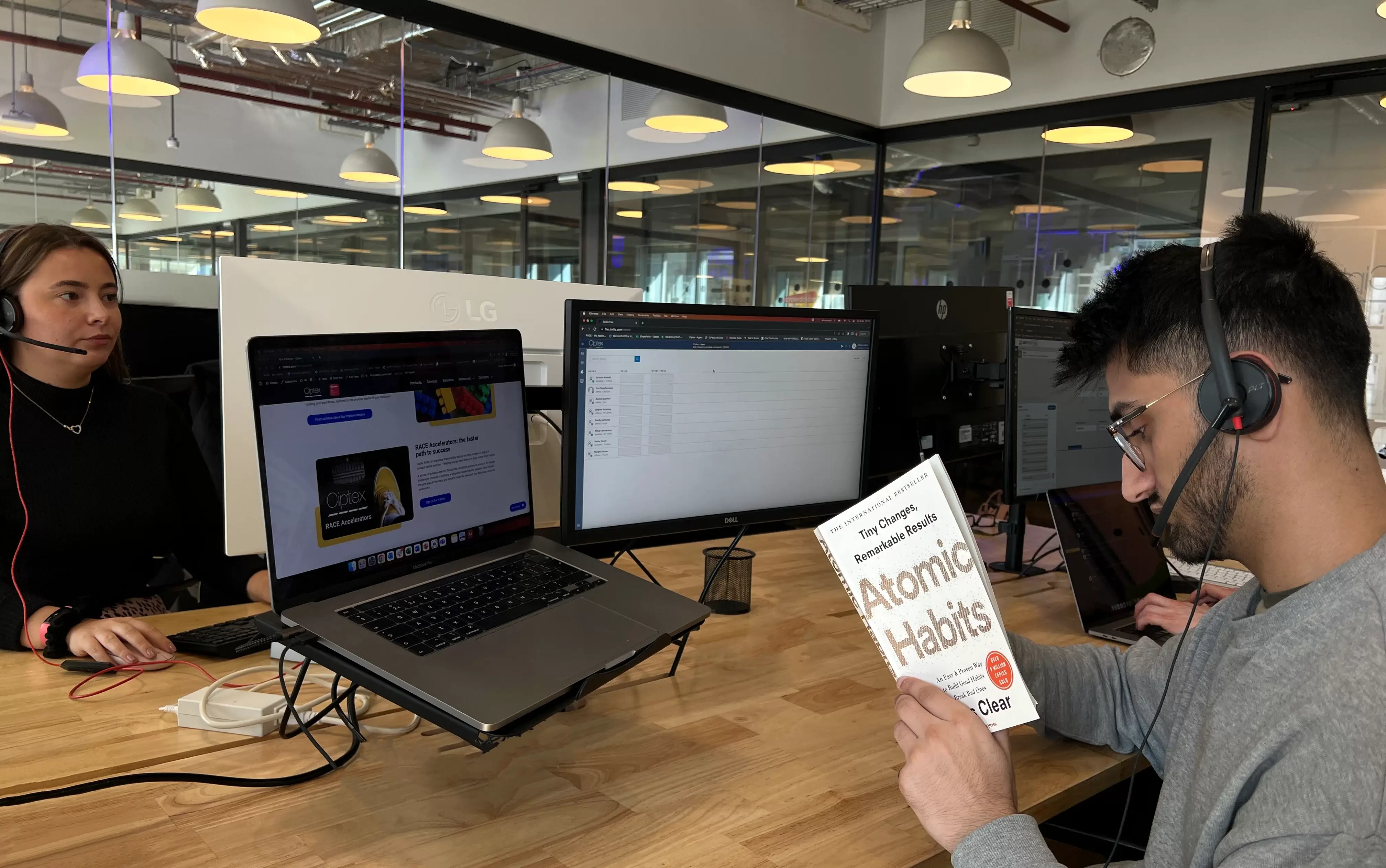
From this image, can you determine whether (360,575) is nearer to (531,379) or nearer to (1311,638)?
(531,379)

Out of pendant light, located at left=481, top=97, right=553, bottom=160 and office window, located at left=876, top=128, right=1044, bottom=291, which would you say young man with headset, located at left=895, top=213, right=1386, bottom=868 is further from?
office window, located at left=876, top=128, right=1044, bottom=291

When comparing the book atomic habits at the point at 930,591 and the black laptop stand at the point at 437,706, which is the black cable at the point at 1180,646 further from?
the black laptop stand at the point at 437,706

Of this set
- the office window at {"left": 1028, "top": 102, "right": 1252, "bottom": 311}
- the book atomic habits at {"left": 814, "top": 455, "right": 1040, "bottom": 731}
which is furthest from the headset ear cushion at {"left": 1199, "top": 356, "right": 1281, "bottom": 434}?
the office window at {"left": 1028, "top": 102, "right": 1252, "bottom": 311}

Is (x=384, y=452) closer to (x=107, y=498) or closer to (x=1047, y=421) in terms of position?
(x=107, y=498)

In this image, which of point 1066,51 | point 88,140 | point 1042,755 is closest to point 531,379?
point 1042,755

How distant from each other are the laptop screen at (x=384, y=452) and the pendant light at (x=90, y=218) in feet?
8.94

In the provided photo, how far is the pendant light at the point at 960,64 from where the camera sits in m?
3.67

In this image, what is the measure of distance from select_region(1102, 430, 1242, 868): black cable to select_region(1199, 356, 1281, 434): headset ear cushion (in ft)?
0.06

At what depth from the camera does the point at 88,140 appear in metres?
3.19

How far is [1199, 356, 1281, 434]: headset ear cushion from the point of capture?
2.71 ft

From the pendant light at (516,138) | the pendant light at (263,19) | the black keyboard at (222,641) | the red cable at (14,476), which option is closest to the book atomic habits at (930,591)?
the black keyboard at (222,641)

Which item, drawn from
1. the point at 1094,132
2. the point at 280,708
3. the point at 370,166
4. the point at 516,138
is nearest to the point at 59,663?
the point at 280,708

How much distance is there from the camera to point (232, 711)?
1050mm

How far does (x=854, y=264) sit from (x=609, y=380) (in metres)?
5.03
